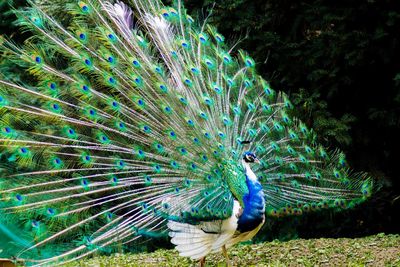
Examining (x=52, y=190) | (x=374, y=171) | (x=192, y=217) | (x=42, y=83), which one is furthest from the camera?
(x=374, y=171)

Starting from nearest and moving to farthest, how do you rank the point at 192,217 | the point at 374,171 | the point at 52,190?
the point at 192,217 → the point at 52,190 → the point at 374,171

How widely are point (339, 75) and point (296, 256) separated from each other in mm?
3633

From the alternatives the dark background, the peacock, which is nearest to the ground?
the peacock

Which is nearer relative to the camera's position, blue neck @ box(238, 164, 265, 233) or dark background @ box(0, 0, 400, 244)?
blue neck @ box(238, 164, 265, 233)

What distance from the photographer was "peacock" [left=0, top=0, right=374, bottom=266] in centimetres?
576

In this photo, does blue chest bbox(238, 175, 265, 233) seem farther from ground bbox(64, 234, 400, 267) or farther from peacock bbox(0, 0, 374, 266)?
ground bbox(64, 234, 400, 267)

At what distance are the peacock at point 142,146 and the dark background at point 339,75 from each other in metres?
2.83

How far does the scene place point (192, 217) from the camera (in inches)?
218

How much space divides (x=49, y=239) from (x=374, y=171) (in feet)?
17.4

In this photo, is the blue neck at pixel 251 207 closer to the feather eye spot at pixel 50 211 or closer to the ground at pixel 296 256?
the ground at pixel 296 256

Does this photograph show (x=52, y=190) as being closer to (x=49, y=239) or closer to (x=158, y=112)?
(x=49, y=239)

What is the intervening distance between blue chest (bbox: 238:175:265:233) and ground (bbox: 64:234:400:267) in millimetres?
1147

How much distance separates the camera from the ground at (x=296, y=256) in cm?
682

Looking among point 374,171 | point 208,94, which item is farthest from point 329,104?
point 208,94
